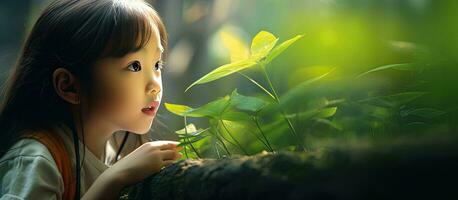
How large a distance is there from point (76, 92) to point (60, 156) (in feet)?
0.45

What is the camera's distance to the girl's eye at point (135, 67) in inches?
42.4

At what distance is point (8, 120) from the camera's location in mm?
1188

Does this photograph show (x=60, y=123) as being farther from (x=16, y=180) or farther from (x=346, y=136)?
(x=346, y=136)

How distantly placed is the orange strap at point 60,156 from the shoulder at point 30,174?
2cm

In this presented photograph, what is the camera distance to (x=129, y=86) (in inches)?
42.1

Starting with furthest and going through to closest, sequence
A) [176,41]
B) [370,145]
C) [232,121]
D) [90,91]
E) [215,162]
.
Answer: [176,41] < [90,91] < [232,121] < [215,162] < [370,145]

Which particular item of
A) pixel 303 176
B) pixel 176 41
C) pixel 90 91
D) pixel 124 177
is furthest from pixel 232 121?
pixel 176 41

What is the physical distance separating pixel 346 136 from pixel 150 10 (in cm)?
81

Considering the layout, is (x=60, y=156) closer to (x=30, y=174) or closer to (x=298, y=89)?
(x=30, y=174)

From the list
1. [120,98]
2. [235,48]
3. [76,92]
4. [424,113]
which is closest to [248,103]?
[235,48]

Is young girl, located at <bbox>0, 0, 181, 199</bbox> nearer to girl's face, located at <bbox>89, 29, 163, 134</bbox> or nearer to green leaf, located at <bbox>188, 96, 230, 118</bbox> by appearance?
girl's face, located at <bbox>89, 29, 163, 134</bbox>

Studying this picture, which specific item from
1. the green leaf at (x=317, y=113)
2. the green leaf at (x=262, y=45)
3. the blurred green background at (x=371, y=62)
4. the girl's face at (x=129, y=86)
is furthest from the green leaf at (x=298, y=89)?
the girl's face at (x=129, y=86)

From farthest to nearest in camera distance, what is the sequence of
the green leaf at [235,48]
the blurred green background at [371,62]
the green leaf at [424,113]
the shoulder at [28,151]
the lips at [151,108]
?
the lips at [151,108] → the shoulder at [28,151] → the green leaf at [235,48] → the green leaf at [424,113] → the blurred green background at [371,62]

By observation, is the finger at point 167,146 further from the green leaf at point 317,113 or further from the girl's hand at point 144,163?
the green leaf at point 317,113
